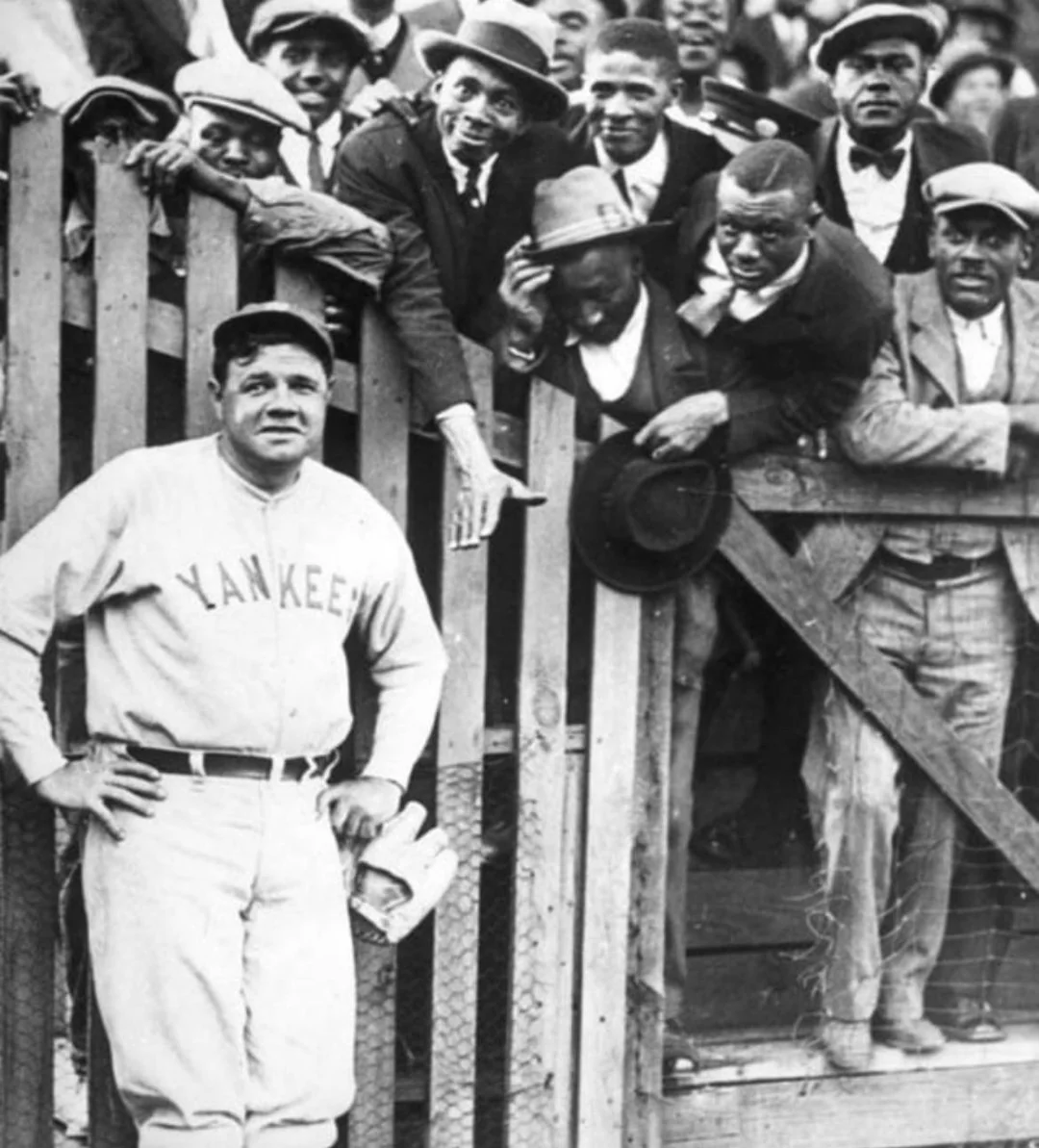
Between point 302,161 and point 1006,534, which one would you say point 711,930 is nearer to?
point 1006,534

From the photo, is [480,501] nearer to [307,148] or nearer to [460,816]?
[460,816]

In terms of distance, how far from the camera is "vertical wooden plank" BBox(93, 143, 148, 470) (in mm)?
4605

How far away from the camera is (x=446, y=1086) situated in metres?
5.03

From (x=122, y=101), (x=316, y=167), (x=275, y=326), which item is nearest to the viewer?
(x=275, y=326)

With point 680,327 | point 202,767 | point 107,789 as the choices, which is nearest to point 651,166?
point 680,327

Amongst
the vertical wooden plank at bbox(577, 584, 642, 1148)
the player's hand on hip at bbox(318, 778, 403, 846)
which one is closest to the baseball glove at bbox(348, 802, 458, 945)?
the player's hand on hip at bbox(318, 778, 403, 846)

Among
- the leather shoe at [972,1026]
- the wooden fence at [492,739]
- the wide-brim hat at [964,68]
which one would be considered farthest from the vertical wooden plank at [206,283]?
the leather shoe at [972,1026]

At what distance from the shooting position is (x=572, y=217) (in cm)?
508

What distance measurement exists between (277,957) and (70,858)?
0.63 meters

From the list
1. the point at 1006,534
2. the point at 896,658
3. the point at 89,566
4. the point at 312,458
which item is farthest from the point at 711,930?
the point at 89,566

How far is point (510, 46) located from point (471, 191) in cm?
38

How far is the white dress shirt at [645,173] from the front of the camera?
208 inches

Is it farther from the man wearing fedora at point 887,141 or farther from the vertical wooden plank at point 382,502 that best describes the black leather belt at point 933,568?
the vertical wooden plank at point 382,502

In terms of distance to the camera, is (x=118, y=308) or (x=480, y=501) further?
(x=480, y=501)
